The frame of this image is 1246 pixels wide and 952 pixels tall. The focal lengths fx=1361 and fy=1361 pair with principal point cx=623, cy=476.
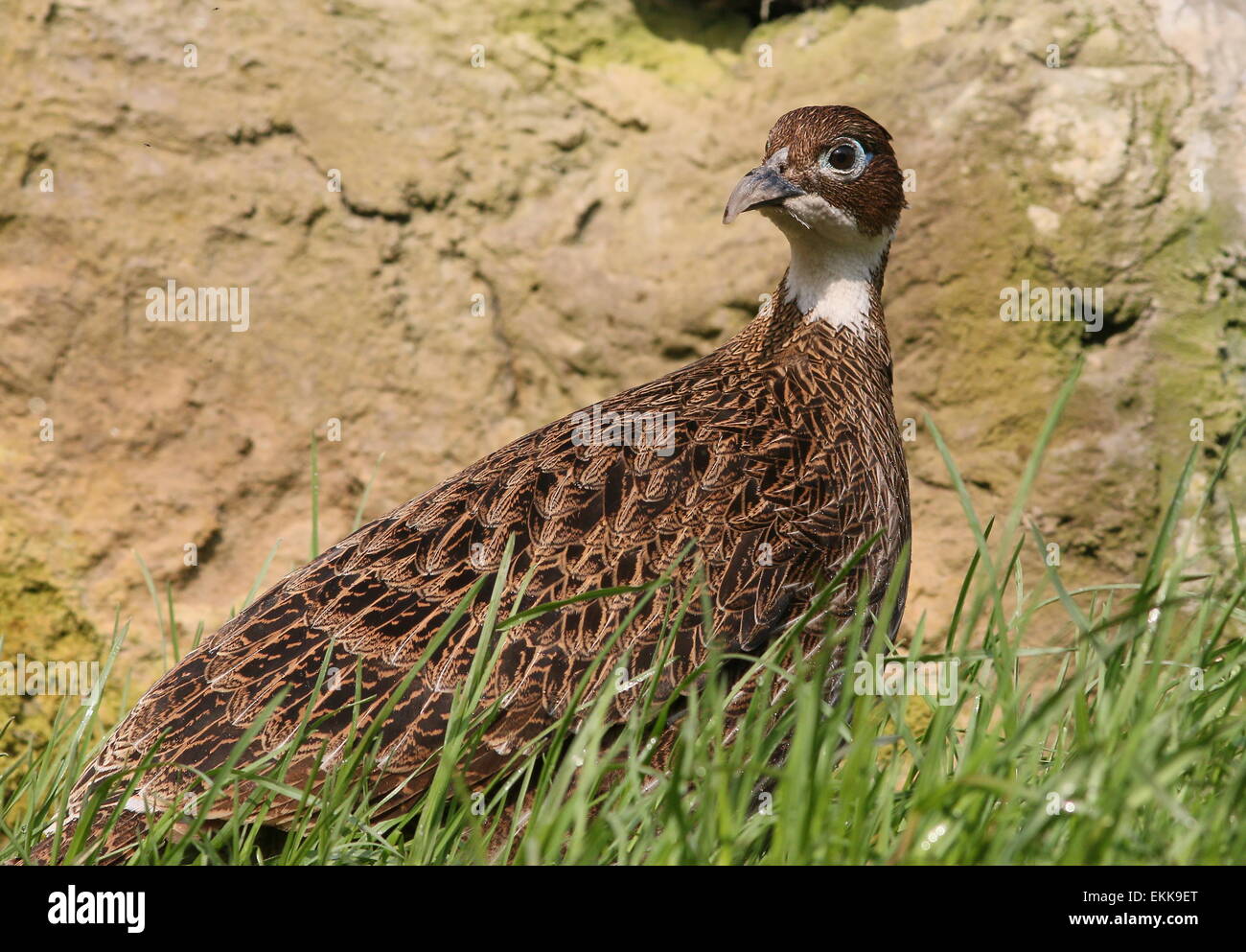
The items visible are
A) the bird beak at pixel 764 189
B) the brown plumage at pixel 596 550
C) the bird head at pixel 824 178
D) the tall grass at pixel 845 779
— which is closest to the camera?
the tall grass at pixel 845 779

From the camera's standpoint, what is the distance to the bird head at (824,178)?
4.69 metres

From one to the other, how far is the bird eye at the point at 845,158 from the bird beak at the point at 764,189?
15 cm

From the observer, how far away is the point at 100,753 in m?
4.04

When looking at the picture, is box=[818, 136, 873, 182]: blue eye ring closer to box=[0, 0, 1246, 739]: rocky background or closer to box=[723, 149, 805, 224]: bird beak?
box=[723, 149, 805, 224]: bird beak

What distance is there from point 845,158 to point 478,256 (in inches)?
103

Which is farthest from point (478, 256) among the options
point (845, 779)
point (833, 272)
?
point (845, 779)

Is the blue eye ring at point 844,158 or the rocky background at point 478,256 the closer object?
the blue eye ring at point 844,158

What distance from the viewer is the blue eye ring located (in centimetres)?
476

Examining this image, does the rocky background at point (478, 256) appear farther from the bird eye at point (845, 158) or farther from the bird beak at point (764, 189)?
the bird beak at point (764, 189)

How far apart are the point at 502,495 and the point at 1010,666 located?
1701 millimetres

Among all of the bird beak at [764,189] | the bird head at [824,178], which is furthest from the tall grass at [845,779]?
the bird head at [824,178]

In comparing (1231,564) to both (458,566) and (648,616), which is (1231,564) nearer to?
(648,616)

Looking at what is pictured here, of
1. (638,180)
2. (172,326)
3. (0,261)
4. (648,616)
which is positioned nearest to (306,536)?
(172,326)

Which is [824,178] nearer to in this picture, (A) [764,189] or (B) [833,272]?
A: (A) [764,189]
